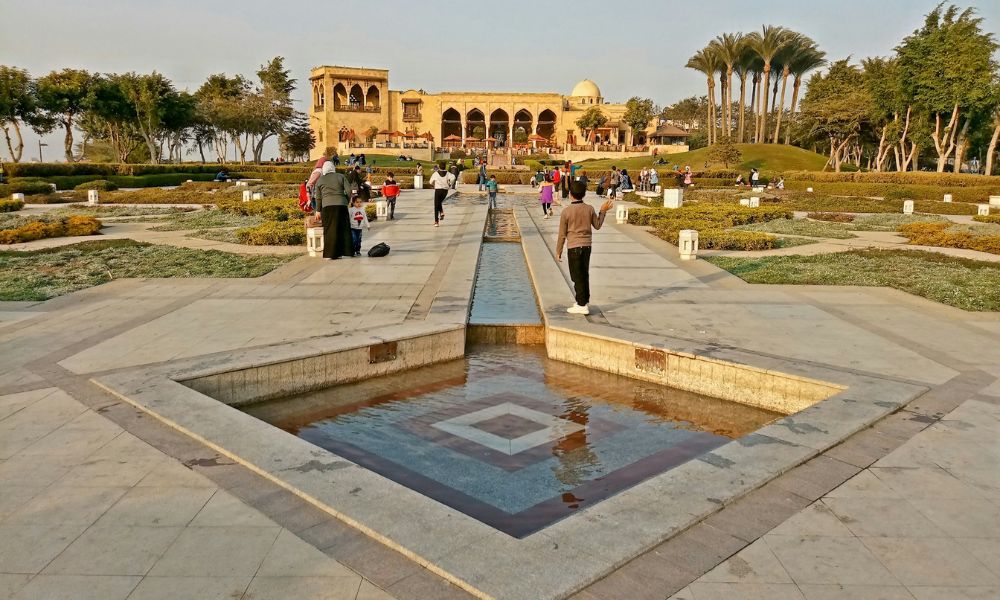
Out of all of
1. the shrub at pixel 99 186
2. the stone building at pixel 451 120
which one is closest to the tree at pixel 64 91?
the shrub at pixel 99 186

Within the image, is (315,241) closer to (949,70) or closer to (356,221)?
(356,221)

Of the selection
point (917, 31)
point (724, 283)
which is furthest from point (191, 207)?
point (917, 31)

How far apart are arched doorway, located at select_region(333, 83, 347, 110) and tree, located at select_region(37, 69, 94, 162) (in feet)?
93.6

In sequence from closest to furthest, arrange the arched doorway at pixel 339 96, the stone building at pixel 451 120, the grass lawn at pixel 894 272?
the grass lawn at pixel 894 272 → the stone building at pixel 451 120 → the arched doorway at pixel 339 96

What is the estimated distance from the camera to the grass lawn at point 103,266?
30.2ft

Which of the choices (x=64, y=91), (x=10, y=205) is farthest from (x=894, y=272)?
(x=64, y=91)

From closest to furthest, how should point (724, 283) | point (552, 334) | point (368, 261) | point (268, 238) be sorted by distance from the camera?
point (552, 334), point (724, 283), point (368, 261), point (268, 238)

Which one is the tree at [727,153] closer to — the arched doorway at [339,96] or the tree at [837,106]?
the tree at [837,106]

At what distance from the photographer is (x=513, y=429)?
503 cm

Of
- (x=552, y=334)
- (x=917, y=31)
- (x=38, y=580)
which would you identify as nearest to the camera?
(x=38, y=580)

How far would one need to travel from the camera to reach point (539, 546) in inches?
115

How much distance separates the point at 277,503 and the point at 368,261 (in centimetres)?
849

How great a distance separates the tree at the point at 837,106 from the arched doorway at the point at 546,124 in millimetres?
26979

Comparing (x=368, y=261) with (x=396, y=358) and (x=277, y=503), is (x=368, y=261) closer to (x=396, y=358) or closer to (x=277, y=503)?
(x=396, y=358)
